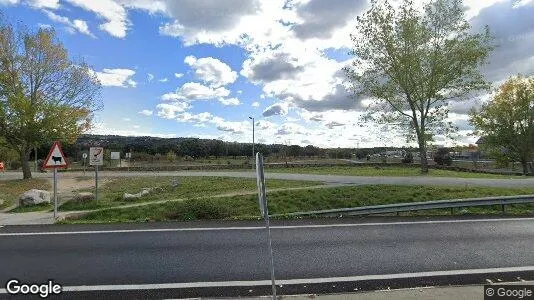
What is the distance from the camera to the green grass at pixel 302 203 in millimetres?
13164

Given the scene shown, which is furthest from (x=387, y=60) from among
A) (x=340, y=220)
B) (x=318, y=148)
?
(x=318, y=148)

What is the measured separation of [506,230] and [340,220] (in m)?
4.03

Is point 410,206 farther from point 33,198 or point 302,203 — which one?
point 33,198

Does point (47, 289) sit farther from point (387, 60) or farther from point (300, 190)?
point (387, 60)

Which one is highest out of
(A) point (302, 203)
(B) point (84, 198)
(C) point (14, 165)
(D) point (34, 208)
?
(C) point (14, 165)

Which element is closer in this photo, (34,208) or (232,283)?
(232,283)

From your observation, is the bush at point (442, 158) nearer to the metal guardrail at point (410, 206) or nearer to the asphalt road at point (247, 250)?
the metal guardrail at point (410, 206)

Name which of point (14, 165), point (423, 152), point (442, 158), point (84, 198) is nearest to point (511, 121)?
point (442, 158)

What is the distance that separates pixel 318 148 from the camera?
92.8 meters

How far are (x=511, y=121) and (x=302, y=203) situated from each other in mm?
43095

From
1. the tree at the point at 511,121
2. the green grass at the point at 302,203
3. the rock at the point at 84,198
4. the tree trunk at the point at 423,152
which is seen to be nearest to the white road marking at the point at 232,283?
the green grass at the point at 302,203

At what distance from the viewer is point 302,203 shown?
1548 cm

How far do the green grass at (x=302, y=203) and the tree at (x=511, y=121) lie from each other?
34.1m

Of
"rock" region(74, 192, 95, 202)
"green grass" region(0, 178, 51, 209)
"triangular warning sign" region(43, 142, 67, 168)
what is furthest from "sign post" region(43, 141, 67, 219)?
"green grass" region(0, 178, 51, 209)
